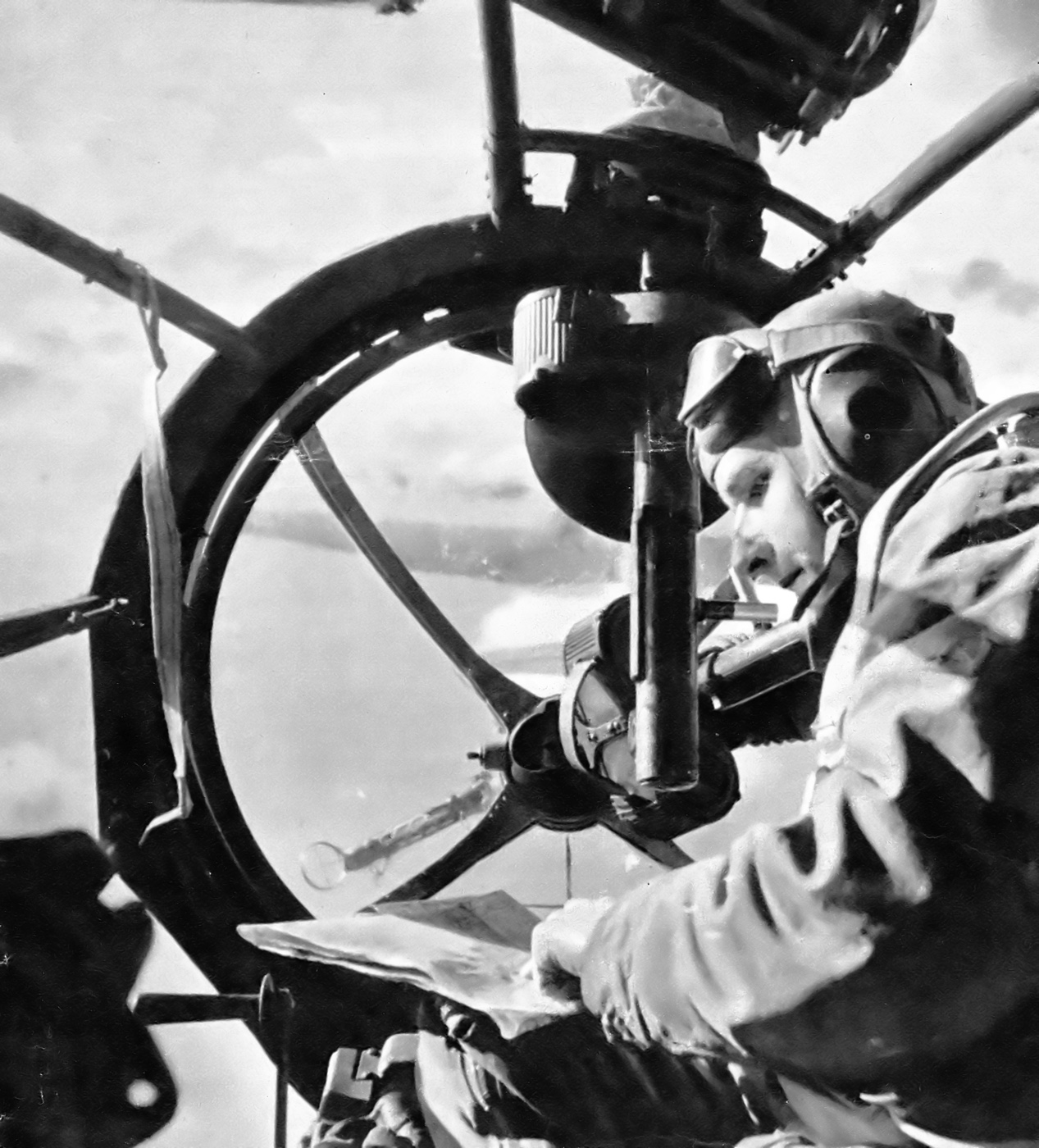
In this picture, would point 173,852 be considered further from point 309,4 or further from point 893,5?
point 893,5

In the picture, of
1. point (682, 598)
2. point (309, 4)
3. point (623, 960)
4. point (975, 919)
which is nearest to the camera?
point (975, 919)

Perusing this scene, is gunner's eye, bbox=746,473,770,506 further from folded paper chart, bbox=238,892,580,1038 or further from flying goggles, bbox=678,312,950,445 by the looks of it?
folded paper chart, bbox=238,892,580,1038

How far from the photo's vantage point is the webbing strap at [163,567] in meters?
1.90

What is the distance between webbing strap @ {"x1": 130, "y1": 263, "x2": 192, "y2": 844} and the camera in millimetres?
1900

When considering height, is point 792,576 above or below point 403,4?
below

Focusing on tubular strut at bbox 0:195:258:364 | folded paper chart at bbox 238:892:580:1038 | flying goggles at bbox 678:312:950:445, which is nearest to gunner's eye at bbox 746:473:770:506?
flying goggles at bbox 678:312:950:445

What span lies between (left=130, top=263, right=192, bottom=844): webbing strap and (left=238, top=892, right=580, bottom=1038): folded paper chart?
346 mm

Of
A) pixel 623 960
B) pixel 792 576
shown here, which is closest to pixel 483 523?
pixel 792 576

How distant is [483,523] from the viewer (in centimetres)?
201

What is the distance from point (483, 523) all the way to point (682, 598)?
38 centimetres

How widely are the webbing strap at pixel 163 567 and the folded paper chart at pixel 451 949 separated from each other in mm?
346

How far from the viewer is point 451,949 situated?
1563 millimetres

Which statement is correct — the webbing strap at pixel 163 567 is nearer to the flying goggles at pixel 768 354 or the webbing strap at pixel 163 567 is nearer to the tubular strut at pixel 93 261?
the tubular strut at pixel 93 261

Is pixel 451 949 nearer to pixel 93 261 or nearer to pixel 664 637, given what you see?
pixel 664 637
